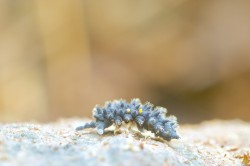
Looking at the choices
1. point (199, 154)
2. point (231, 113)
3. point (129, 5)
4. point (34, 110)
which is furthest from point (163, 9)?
point (199, 154)

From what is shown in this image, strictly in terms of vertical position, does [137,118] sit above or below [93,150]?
above

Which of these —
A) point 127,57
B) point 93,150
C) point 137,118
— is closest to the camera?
point 93,150

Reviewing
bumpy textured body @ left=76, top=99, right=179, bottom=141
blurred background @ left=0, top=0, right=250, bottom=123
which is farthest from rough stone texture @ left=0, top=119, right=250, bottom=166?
blurred background @ left=0, top=0, right=250, bottom=123

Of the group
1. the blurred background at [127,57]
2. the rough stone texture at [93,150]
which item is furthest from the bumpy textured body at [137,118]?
the blurred background at [127,57]

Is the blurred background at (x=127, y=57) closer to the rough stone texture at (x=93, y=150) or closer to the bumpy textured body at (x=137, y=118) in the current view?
the rough stone texture at (x=93, y=150)

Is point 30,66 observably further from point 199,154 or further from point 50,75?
point 199,154

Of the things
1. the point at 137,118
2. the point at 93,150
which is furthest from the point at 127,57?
the point at 93,150

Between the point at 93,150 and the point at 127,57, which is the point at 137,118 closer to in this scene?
the point at 93,150
